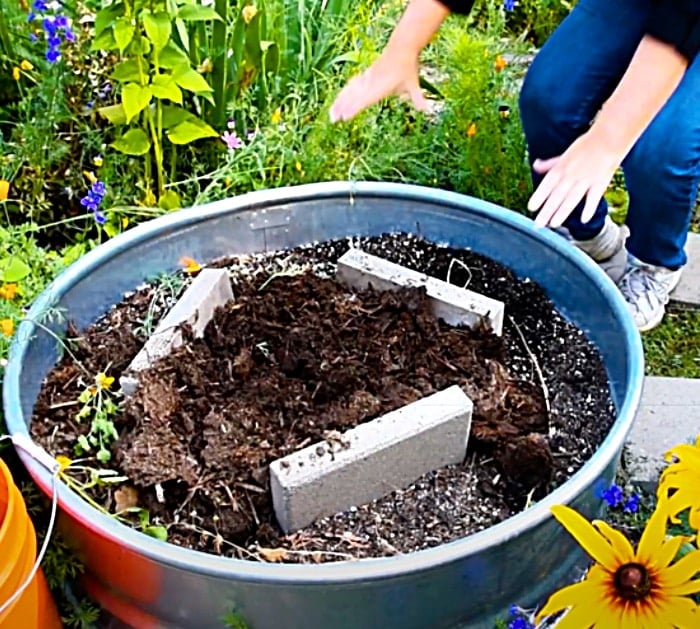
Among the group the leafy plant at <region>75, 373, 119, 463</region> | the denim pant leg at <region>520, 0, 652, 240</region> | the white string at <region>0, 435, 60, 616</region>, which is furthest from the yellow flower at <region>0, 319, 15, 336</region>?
the denim pant leg at <region>520, 0, 652, 240</region>

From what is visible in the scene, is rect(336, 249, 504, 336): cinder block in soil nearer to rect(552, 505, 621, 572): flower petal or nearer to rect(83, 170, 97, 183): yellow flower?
rect(83, 170, 97, 183): yellow flower

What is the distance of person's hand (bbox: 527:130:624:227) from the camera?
142 cm

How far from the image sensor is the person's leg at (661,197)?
2.05 m

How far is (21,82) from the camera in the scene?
8.44ft

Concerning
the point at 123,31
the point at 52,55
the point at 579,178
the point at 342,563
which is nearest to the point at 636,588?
the point at 342,563

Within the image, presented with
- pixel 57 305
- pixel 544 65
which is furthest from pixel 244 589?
pixel 544 65

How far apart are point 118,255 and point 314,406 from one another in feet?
→ 1.65

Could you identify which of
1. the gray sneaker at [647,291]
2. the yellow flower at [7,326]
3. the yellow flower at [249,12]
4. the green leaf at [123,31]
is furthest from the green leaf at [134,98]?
the gray sneaker at [647,291]

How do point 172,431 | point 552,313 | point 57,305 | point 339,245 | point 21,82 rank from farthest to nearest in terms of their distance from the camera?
point 21,82, point 339,245, point 552,313, point 57,305, point 172,431

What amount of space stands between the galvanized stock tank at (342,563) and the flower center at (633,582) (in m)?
0.59

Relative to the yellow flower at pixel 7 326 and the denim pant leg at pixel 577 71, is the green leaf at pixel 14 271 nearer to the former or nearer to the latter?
the yellow flower at pixel 7 326

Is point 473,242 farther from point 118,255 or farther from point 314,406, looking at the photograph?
point 118,255

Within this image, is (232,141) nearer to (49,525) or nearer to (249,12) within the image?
(249,12)

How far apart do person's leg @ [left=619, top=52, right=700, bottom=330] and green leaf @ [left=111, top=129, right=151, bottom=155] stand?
1045mm
